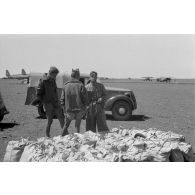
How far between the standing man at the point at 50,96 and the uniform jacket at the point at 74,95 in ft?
0.74

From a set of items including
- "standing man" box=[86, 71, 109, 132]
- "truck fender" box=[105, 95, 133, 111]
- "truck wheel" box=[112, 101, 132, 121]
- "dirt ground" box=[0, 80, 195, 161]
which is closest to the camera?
"standing man" box=[86, 71, 109, 132]

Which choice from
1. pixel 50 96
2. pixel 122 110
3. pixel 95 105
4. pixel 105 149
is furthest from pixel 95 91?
pixel 122 110

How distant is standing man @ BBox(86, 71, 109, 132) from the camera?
297 inches

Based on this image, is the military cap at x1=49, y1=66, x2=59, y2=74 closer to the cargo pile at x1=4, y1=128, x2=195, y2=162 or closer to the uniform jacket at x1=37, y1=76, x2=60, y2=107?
the uniform jacket at x1=37, y1=76, x2=60, y2=107

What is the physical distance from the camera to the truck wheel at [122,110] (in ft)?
32.4

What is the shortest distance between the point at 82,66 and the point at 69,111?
1047 millimetres

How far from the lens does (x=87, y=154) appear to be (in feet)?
18.7

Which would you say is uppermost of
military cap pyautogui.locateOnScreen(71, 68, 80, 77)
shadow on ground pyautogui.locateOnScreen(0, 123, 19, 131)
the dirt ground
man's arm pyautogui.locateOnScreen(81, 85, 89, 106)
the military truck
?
military cap pyautogui.locateOnScreen(71, 68, 80, 77)

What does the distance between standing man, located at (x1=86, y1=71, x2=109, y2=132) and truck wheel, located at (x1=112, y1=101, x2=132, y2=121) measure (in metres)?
2.00

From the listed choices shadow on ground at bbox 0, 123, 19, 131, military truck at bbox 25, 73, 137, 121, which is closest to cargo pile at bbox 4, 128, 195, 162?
shadow on ground at bbox 0, 123, 19, 131

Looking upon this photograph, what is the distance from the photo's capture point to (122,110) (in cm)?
1013

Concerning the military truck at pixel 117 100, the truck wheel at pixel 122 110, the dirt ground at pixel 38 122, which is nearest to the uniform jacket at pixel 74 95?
the dirt ground at pixel 38 122
